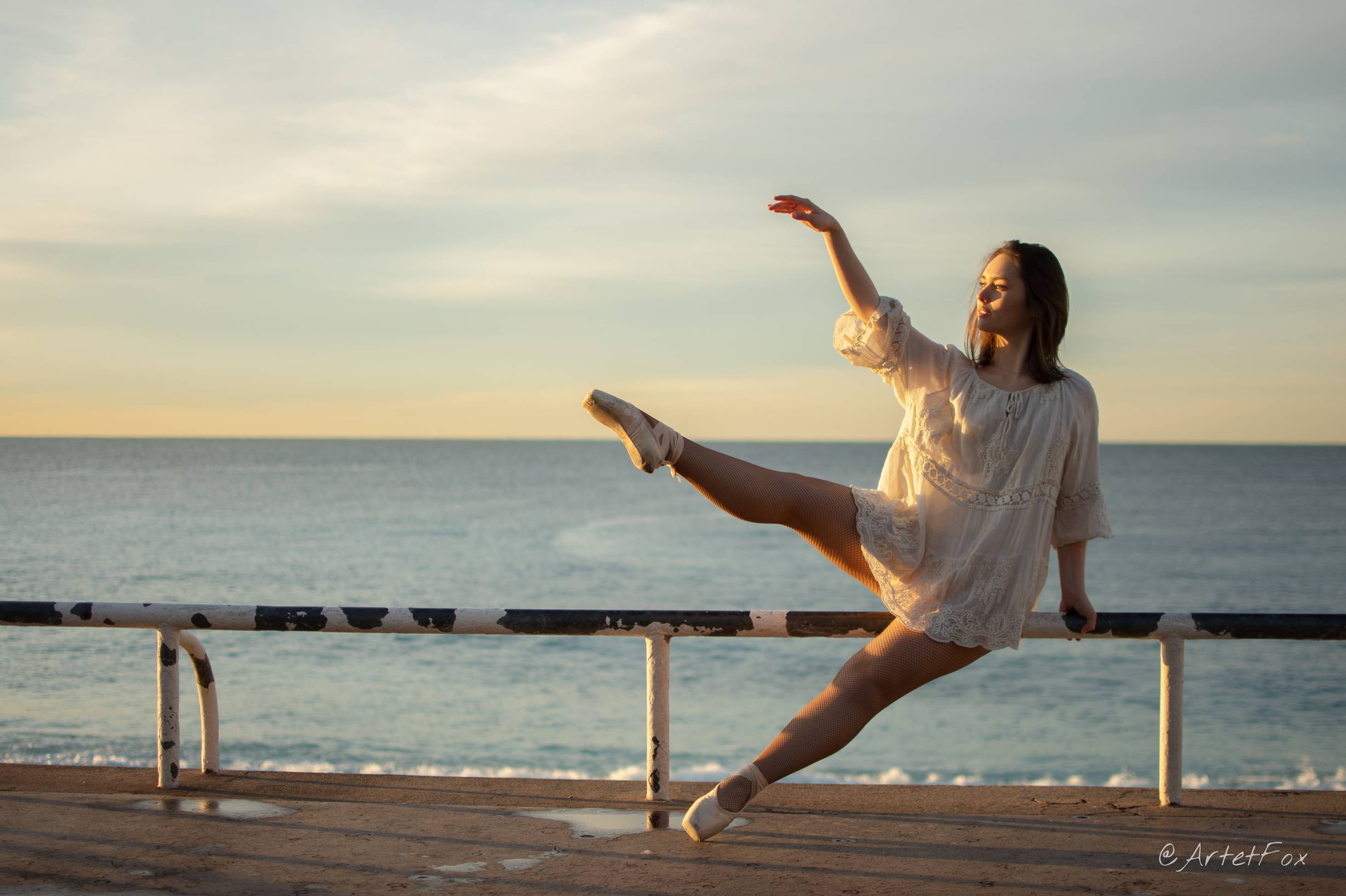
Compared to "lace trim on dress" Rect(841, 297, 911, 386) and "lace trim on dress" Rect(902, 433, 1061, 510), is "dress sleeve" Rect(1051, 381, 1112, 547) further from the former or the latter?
"lace trim on dress" Rect(841, 297, 911, 386)

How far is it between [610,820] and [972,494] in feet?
5.21

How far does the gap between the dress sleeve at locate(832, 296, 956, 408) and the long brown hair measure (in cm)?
19

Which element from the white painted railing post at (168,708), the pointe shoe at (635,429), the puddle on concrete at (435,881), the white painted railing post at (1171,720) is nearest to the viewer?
the puddle on concrete at (435,881)

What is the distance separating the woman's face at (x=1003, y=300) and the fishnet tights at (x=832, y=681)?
0.76m

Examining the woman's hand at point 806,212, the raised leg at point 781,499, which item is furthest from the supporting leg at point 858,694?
the woman's hand at point 806,212

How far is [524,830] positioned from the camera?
3.32 m

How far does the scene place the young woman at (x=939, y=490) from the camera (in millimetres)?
3143

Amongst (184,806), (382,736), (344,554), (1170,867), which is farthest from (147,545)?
(1170,867)

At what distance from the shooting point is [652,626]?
3623 millimetres

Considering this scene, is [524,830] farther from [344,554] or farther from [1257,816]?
A: [344,554]

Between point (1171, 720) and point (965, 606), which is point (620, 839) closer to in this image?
point (965, 606)

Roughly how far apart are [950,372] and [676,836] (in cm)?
172

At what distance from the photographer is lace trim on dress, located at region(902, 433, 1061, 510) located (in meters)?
3.22

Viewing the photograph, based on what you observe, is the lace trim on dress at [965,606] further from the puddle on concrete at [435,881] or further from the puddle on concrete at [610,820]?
the puddle on concrete at [435,881]
